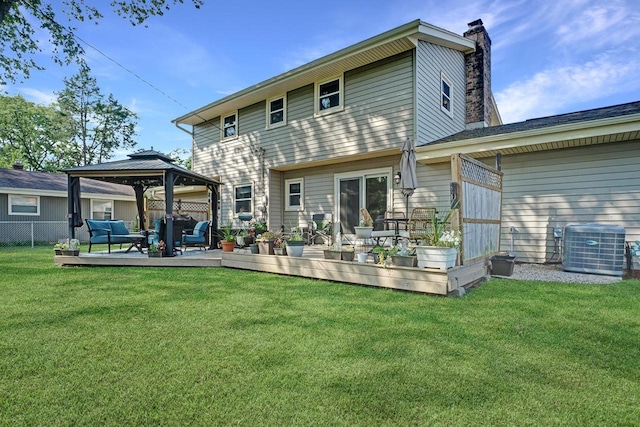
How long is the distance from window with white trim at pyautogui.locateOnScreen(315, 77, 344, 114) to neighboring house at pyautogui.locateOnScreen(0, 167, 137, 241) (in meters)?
12.7

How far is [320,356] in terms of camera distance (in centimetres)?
247

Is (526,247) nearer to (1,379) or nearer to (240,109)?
(1,379)

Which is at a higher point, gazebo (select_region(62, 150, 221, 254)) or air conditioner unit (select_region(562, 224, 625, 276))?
gazebo (select_region(62, 150, 221, 254))

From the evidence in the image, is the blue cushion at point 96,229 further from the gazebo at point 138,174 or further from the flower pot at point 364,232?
the flower pot at point 364,232

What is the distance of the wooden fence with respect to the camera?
470cm

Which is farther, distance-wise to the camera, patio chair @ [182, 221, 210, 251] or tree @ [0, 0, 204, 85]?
tree @ [0, 0, 204, 85]

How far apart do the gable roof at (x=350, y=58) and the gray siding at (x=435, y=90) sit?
0.25 metres

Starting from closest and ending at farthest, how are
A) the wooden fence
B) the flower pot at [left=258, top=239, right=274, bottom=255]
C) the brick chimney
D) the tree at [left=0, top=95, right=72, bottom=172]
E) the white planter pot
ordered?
the white planter pot, the wooden fence, the flower pot at [left=258, top=239, right=274, bottom=255], the brick chimney, the tree at [left=0, top=95, right=72, bottom=172]

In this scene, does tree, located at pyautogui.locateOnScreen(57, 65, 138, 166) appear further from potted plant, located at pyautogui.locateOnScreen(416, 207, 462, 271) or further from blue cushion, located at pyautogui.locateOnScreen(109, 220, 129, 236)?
potted plant, located at pyautogui.locateOnScreen(416, 207, 462, 271)

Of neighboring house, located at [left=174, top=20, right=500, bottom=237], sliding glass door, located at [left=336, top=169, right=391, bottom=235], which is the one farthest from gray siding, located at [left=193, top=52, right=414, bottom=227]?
sliding glass door, located at [left=336, top=169, right=391, bottom=235]

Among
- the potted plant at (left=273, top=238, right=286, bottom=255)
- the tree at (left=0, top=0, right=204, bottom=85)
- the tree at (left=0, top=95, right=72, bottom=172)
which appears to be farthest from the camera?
the tree at (left=0, top=95, right=72, bottom=172)

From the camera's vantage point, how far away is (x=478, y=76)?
395 inches

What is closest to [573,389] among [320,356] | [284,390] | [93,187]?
[320,356]

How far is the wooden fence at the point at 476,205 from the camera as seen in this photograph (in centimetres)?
470
